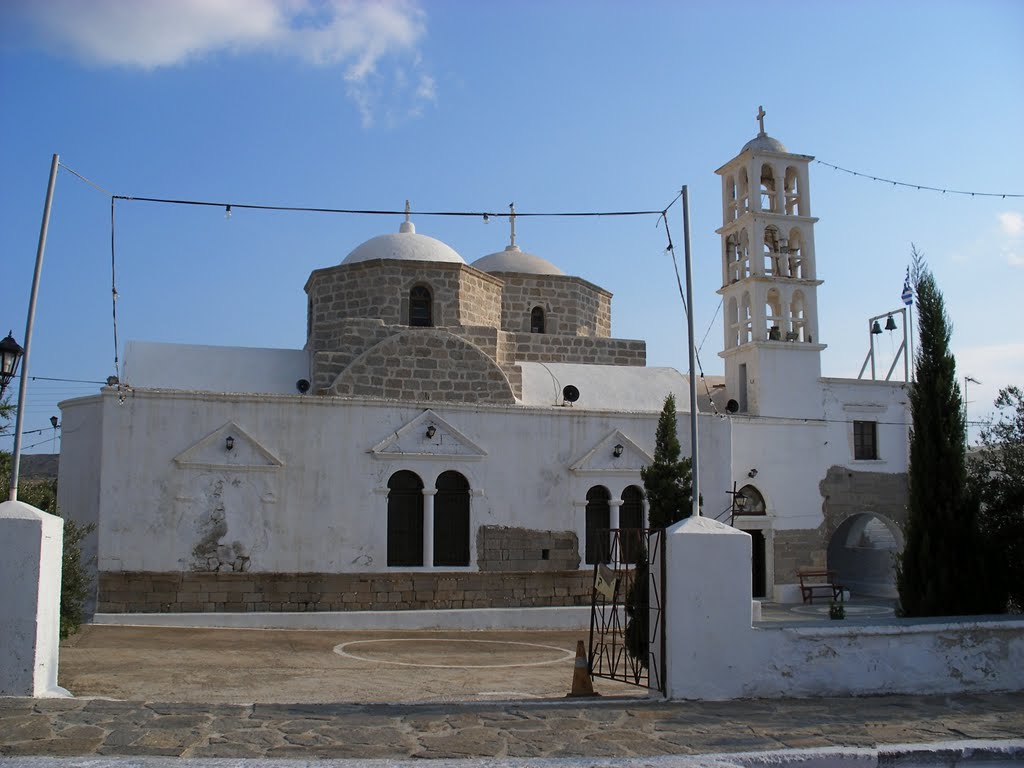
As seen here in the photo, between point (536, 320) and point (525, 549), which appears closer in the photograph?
point (525, 549)

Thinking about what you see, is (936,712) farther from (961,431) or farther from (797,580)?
(797,580)

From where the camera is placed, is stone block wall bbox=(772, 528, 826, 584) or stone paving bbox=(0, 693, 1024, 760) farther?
stone block wall bbox=(772, 528, 826, 584)

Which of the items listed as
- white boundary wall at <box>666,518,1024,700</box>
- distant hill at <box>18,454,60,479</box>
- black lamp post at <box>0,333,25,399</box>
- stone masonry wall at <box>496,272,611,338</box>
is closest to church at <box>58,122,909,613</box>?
stone masonry wall at <box>496,272,611,338</box>

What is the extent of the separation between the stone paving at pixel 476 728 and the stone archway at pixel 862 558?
51.2 feet

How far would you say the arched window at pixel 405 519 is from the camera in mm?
15164

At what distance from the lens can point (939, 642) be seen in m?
7.17

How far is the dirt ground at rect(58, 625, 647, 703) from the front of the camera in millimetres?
8344

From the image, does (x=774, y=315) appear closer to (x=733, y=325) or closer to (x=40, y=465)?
(x=733, y=325)

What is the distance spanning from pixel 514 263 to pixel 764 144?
648cm

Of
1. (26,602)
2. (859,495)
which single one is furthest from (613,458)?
(26,602)

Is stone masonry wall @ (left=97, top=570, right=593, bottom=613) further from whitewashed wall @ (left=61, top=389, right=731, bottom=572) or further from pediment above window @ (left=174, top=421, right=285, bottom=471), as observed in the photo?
pediment above window @ (left=174, top=421, right=285, bottom=471)

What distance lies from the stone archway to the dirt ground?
10880mm

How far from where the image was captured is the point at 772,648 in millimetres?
6785

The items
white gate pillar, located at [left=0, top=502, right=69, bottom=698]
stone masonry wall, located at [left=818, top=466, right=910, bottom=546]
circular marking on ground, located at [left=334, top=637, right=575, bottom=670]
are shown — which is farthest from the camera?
stone masonry wall, located at [left=818, top=466, right=910, bottom=546]
